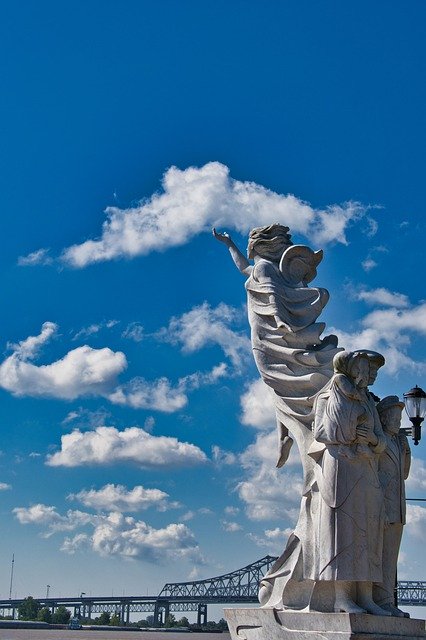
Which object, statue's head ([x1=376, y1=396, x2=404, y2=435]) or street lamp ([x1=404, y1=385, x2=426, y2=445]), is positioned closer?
statue's head ([x1=376, y1=396, x2=404, y2=435])

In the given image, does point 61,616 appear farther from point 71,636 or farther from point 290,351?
point 290,351

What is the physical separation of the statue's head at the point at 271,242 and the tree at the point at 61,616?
334 ft

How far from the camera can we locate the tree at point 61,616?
110575 mm

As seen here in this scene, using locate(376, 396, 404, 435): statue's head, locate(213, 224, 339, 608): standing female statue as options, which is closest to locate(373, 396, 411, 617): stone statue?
locate(376, 396, 404, 435): statue's head

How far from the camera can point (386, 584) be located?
12.2 metres

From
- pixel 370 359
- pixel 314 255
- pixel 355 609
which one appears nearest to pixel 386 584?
pixel 355 609

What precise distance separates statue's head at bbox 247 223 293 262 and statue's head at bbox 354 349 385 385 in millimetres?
2879

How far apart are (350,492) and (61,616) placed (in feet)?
354

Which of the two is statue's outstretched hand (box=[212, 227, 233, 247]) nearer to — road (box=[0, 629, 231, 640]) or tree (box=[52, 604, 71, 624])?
road (box=[0, 629, 231, 640])

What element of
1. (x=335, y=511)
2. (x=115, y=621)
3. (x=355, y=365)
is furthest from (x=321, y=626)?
(x=115, y=621)

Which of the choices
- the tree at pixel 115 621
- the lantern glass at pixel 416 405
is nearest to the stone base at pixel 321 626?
the lantern glass at pixel 416 405

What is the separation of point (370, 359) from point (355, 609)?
9.94 ft

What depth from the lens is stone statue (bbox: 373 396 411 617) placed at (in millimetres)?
12156

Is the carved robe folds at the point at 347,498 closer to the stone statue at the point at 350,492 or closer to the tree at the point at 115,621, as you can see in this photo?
the stone statue at the point at 350,492
